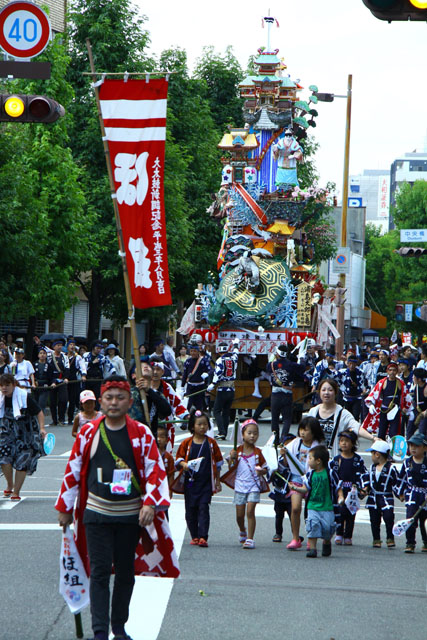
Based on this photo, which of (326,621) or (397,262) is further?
(397,262)

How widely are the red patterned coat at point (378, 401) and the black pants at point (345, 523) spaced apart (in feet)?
19.8

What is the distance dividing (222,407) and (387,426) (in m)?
4.04

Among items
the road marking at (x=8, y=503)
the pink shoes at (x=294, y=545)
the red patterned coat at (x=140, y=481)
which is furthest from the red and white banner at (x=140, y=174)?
the road marking at (x=8, y=503)

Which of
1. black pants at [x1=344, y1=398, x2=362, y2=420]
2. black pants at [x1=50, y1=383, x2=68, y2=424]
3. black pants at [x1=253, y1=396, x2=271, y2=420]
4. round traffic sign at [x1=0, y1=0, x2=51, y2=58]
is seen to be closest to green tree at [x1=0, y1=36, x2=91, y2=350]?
black pants at [x1=50, y1=383, x2=68, y2=424]

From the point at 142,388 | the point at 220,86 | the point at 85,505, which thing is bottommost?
the point at 85,505

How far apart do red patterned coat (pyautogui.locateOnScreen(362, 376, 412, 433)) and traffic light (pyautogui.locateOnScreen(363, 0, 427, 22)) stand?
37.5ft

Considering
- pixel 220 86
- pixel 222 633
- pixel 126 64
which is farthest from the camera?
pixel 220 86

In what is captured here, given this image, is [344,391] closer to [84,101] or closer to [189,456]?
[189,456]

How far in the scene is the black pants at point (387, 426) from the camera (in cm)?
1783

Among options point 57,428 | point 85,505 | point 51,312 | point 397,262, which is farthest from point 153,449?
point 397,262

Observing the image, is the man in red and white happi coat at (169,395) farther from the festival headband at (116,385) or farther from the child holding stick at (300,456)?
the festival headband at (116,385)

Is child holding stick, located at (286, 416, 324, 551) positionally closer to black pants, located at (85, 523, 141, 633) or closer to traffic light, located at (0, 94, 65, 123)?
traffic light, located at (0, 94, 65, 123)

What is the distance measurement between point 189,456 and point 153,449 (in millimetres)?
4064

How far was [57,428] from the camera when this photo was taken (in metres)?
22.9
